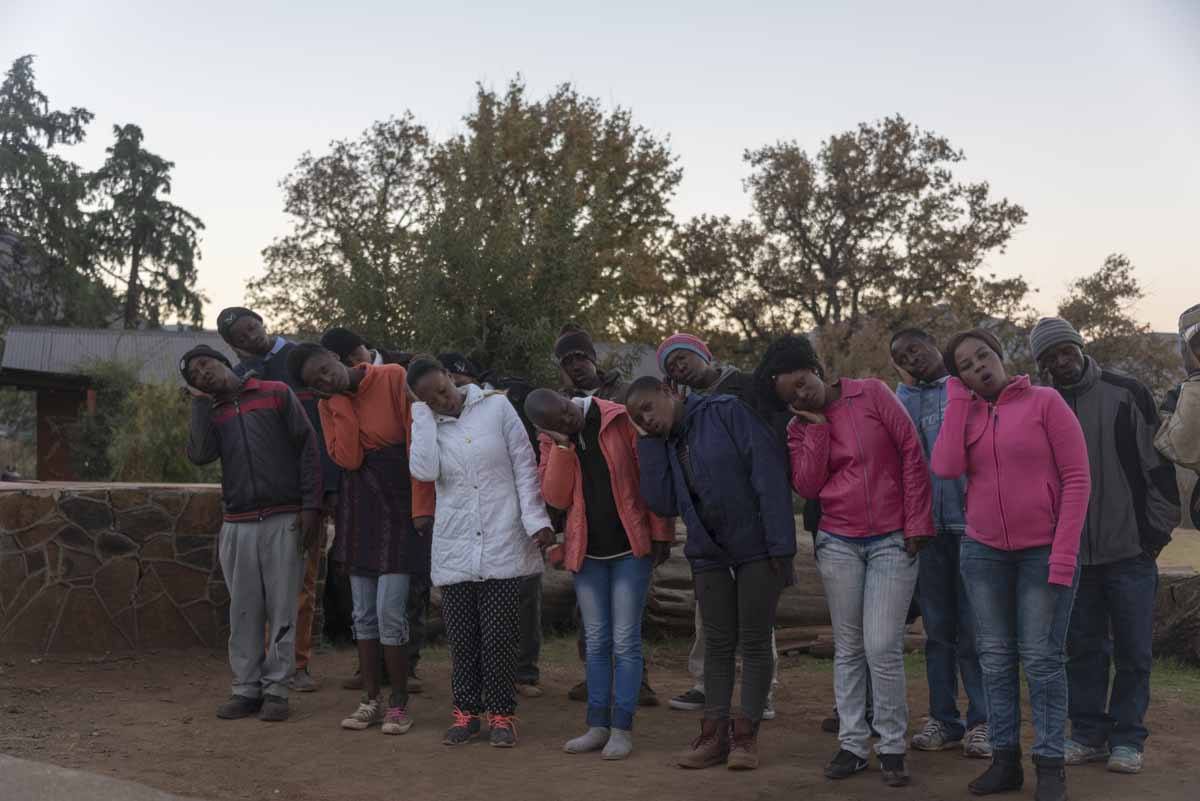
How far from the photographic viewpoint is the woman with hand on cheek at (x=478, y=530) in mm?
6230

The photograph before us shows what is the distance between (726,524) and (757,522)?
0.45ft

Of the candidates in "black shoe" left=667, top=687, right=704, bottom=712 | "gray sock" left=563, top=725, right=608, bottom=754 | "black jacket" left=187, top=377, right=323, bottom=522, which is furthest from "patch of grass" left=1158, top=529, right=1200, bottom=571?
"black jacket" left=187, top=377, right=323, bottom=522

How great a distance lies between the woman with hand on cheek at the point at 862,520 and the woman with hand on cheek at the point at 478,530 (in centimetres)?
144

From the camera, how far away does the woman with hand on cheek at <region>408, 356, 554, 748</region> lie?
20.4 ft

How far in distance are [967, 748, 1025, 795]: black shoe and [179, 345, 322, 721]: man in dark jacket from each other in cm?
375

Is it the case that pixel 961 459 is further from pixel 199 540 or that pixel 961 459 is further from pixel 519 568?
pixel 199 540

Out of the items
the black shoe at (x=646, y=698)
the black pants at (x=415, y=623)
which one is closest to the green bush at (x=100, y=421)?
the black pants at (x=415, y=623)

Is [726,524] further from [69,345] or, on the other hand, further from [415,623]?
[69,345]

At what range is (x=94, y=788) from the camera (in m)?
5.21

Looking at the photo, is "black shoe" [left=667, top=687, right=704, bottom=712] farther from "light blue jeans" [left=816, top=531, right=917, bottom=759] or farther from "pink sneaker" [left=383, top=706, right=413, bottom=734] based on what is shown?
"light blue jeans" [left=816, top=531, right=917, bottom=759]

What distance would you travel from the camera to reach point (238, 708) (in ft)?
22.8

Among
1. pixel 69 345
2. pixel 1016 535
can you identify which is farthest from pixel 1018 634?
pixel 69 345

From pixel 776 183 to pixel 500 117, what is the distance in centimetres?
845

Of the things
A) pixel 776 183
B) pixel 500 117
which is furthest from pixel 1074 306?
pixel 500 117
